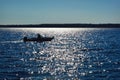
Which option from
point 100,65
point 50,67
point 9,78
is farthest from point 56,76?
point 100,65

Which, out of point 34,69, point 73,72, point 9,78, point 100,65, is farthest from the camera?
point 100,65

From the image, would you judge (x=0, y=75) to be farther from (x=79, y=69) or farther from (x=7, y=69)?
(x=79, y=69)

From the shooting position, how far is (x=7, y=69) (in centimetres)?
5681

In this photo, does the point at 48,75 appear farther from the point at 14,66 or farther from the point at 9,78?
the point at 14,66

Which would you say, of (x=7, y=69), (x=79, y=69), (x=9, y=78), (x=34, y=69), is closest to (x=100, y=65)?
(x=79, y=69)

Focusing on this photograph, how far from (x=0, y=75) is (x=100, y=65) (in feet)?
62.3

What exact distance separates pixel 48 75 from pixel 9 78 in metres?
5.75

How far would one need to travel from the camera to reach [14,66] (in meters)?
60.6

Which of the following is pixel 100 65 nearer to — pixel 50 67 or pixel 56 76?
pixel 50 67

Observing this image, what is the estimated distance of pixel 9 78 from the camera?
47.9 meters

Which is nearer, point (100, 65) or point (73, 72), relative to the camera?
point (73, 72)

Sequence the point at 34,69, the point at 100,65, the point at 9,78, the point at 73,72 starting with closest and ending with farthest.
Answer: the point at 9,78 → the point at 73,72 → the point at 34,69 → the point at 100,65

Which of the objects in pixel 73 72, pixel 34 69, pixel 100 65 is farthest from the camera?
pixel 100 65

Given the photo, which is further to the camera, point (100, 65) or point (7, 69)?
point (100, 65)
